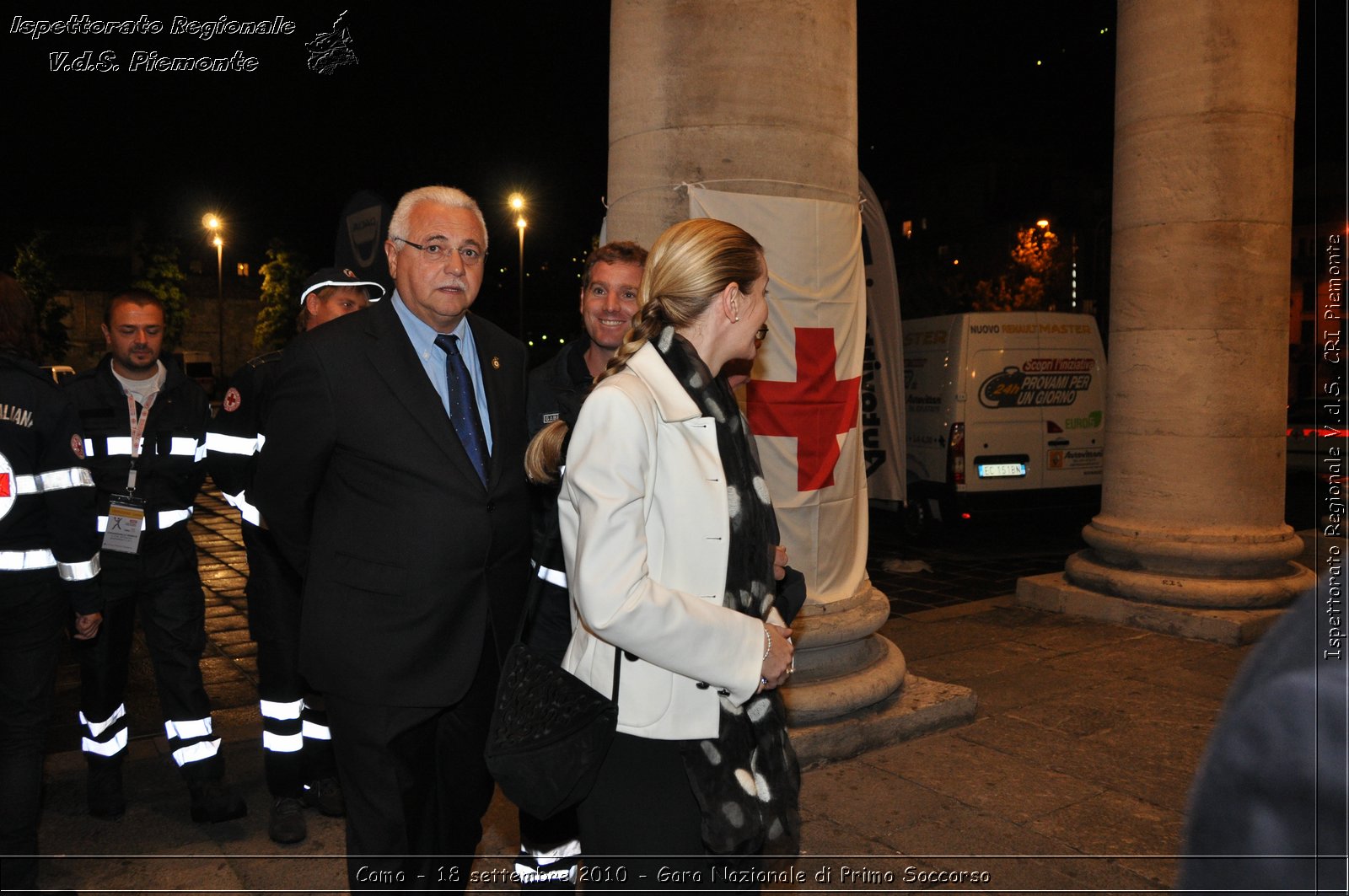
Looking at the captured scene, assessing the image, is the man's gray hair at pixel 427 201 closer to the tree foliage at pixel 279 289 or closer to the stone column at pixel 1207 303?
the stone column at pixel 1207 303

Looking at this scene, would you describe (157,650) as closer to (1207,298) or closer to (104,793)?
(104,793)

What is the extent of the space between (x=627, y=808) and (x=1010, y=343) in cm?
1029

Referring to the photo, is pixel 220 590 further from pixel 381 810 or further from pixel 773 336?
pixel 381 810

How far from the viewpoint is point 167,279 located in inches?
1880

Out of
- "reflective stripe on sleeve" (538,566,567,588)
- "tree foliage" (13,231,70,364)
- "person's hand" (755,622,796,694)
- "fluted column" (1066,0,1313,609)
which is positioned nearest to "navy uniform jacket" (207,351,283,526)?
"reflective stripe on sleeve" (538,566,567,588)

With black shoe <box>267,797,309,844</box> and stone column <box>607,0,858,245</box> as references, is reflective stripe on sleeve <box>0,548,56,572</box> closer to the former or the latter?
black shoe <box>267,797,309,844</box>

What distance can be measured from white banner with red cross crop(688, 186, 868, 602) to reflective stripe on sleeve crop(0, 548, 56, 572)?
2.76m

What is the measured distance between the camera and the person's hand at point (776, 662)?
220cm

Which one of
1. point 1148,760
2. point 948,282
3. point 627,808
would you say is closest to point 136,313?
point 627,808

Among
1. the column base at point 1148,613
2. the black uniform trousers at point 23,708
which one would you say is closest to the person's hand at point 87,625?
the black uniform trousers at point 23,708

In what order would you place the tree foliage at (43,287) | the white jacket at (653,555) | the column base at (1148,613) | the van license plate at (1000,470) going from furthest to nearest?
the tree foliage at (43,287) < the van license plate at (1000,470) < the column base at (1148,613) < the white jacket at (653,555)

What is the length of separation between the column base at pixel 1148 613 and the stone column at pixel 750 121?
9.76 feet

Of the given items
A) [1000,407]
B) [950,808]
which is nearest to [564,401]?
[950,808]

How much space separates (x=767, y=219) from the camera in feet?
15.5
